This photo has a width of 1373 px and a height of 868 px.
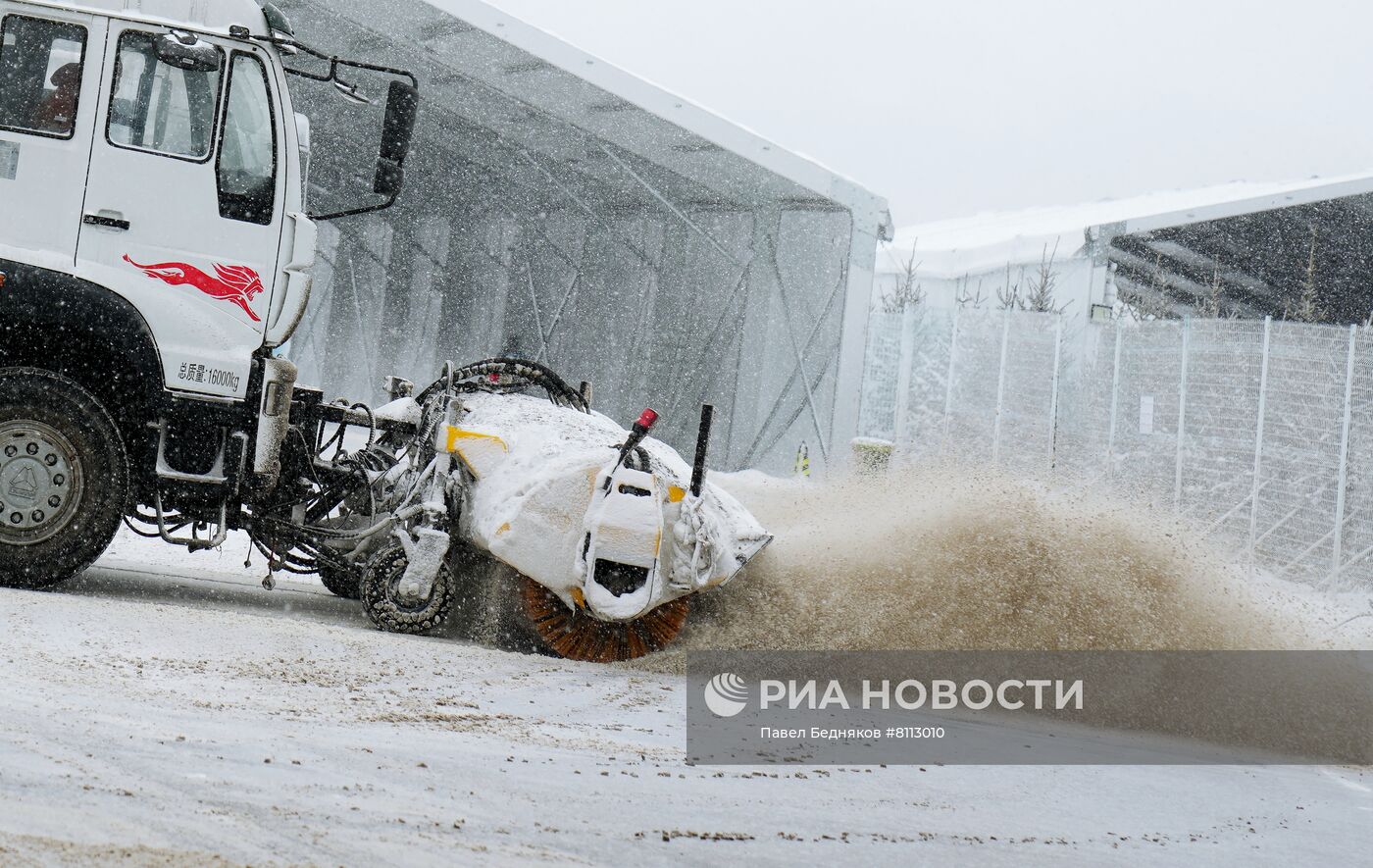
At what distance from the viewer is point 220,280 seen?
251 inches

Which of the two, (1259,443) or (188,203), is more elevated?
(1259,443)

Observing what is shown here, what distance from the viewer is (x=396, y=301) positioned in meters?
23.0

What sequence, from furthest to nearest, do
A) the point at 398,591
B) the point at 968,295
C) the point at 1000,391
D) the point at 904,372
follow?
1. the point at 968,295
2. the point at 904,372
3. the point at 1000,391
4. the point at 398,591

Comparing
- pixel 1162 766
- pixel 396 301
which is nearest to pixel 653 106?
pixel 396 301

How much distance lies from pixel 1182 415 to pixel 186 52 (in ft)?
33.6

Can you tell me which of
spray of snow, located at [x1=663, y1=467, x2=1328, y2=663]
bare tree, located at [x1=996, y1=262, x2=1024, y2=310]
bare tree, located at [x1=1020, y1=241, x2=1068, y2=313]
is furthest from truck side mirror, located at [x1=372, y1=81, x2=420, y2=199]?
bare tree, located at [x1=1020, y1=241, x2=1068, y2=313]

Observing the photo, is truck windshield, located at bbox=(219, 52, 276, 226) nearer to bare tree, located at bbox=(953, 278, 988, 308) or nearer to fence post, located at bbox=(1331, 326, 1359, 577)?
fence post, located at bbox=(1331, 326, 1359, 577)

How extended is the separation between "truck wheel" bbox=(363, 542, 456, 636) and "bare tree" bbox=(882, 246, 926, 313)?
16.7 metres

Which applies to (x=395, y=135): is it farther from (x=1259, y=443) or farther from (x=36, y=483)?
(x=1259, y=443)

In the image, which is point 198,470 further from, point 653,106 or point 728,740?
point 653,106

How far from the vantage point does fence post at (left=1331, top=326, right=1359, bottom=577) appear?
40.1 ft

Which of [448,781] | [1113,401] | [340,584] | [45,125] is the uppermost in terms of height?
[1113,401]

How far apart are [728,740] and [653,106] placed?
11.5 metres

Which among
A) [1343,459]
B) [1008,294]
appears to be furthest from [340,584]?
[1008,294]
